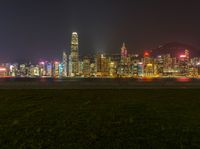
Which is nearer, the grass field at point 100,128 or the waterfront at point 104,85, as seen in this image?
the grass field at point 100,128

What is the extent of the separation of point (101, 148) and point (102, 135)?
1471 millimetres

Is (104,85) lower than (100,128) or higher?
higher

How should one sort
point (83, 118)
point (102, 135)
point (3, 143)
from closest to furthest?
point (3, 143), point (102, 135), point (83, 118)

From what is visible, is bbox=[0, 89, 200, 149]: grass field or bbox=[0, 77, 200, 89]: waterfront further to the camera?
bbox=[0, 77, 200, 89]: waterfront

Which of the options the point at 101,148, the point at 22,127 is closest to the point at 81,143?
the point at 101,148

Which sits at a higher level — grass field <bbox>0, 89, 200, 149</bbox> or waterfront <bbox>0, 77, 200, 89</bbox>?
waterfront <bbox>0, 77, 200, 89</bbox>

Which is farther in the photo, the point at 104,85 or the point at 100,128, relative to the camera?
the point at 104,85

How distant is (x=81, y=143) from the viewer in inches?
340

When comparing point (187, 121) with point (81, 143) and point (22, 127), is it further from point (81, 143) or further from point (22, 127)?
point (22, 127)

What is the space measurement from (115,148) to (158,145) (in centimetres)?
154

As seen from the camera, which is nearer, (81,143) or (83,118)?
(81,143)

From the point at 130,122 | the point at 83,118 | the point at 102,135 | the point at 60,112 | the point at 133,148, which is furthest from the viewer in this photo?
the point at 60,112

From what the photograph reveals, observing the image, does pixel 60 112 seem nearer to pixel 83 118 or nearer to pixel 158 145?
pixel 83 118

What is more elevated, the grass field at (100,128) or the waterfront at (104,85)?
the waterfront at (104,85)
